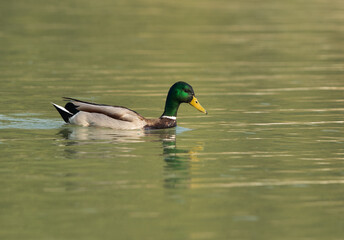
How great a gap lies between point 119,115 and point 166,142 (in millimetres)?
1491

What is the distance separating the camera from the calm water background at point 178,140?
10320 mm

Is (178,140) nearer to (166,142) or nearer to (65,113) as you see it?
(166,142)

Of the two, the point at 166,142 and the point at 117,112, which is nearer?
the point at 166,142

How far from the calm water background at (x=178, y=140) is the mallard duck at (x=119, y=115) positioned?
264mm

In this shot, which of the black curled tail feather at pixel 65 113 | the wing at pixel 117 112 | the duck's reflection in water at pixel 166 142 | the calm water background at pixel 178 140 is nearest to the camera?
the calm water background at pixel 178 140

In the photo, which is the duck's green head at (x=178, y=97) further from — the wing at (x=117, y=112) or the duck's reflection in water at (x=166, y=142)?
the wing at (x=117, y=112)

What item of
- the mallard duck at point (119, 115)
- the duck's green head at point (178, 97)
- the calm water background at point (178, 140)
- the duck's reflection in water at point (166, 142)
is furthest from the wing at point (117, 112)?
the duck's green head at point (178, 97)

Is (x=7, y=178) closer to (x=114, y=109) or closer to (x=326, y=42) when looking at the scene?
(x=114, y=109)

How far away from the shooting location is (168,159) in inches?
555

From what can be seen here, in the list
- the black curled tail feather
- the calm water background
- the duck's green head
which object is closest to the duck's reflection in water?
the calm water background

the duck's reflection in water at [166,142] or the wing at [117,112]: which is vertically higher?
the wing at [117,112]

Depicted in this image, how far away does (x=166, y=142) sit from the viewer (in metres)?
16.0

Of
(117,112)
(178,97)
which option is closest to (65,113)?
(117,112)

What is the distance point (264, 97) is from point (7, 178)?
396 inches
